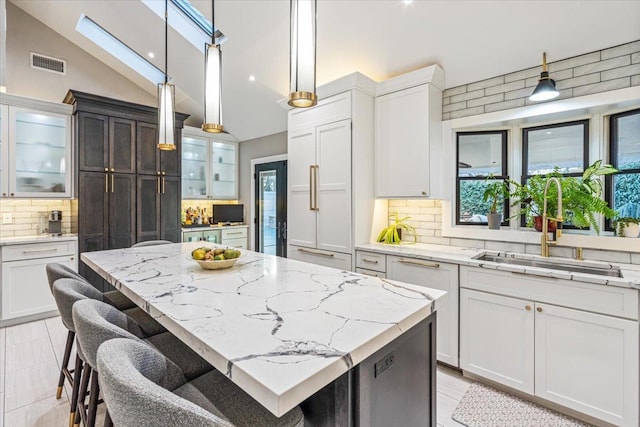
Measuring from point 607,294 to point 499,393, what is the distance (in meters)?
1.04

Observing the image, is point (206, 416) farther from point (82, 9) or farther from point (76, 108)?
point (82, 9)

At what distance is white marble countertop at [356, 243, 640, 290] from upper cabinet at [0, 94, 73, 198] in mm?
3934

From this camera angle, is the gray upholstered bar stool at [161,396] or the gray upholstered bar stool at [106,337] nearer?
the gray upholstered bar stool at [161,396]

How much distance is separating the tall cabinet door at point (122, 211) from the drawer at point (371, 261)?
10.7 feet

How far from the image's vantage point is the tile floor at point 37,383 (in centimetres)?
208

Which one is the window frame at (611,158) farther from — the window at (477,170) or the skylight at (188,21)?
the skylight at (188,21)

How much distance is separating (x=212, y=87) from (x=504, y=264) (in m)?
2.36

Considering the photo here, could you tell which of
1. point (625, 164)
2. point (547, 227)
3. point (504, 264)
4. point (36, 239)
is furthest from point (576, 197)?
point (36, 239)

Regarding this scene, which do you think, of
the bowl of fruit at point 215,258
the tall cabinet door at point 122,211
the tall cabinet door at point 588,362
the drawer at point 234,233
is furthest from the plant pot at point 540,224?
the tall cabinet door at point 122,211

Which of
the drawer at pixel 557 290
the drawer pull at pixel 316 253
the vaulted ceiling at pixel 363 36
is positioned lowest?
the drawer at pixel 557 290

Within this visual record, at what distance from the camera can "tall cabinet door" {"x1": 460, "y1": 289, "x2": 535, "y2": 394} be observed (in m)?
2.20

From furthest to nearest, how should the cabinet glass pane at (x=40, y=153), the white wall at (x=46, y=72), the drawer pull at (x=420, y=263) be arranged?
the white wall at (x=46, y=72), the cabinet glass pane at (x=40, y=153), the drawer pull at (x=420, y=263)

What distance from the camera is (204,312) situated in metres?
1.24

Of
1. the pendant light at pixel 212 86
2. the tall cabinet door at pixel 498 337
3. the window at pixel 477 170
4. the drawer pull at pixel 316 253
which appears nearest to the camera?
the pendant light at pixel 212 86
